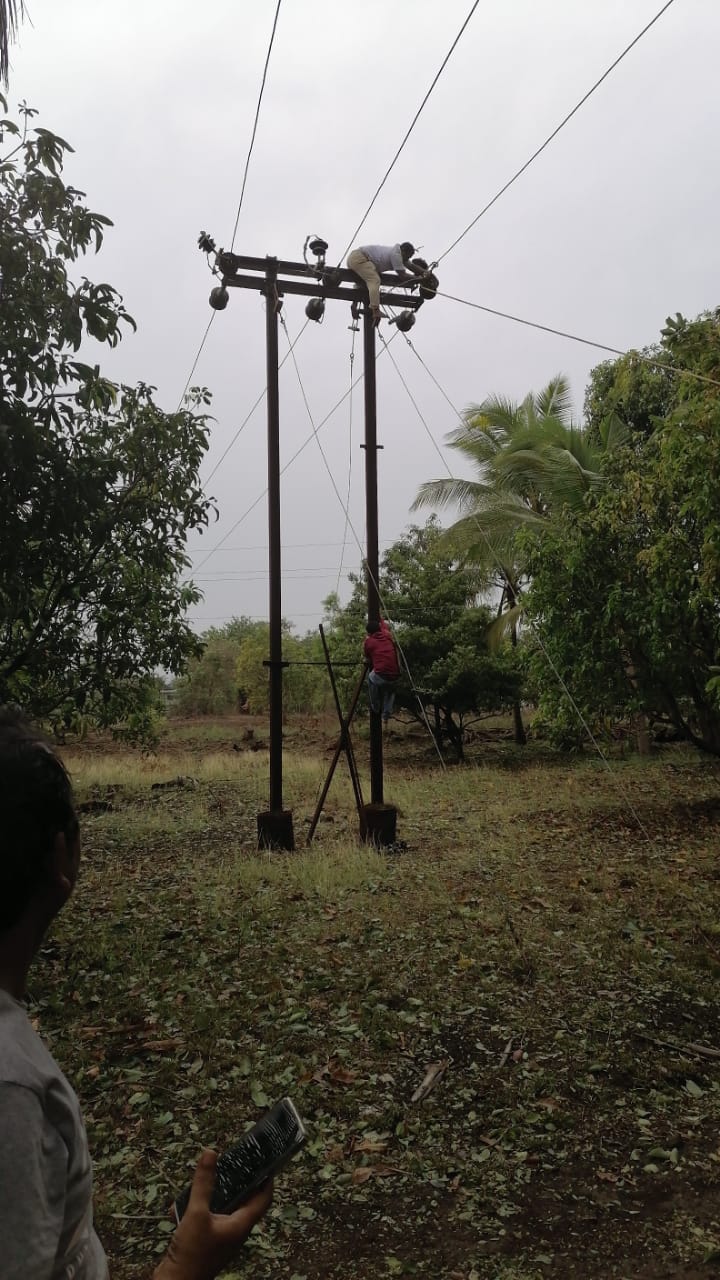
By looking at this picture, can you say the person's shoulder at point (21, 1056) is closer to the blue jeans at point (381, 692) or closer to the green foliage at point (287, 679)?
the blue jeans at point (381, 692)

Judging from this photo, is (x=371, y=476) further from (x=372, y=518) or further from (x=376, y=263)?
(x=376, y=263)

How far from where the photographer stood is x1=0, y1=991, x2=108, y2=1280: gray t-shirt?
36.7 inches

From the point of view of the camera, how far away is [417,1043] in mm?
4742

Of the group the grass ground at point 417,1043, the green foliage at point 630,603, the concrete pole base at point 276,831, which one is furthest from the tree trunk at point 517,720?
the concrete pole base at point 276,831

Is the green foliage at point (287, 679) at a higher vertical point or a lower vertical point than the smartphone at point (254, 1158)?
higher

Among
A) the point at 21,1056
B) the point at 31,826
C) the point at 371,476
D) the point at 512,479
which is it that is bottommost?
the point at 21,1056

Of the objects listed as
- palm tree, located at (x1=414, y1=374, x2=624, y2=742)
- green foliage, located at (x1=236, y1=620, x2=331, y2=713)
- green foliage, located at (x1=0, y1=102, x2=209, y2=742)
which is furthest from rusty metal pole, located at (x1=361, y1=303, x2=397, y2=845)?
green foliage, located at (x1=236, y1=620, x2=331, y2=713)

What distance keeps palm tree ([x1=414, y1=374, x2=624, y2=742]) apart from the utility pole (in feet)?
18.4

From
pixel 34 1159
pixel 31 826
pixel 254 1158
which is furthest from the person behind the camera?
pixel 254 1158

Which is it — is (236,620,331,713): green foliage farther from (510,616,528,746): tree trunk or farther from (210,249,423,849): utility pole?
(210,249,423,849): utility pole

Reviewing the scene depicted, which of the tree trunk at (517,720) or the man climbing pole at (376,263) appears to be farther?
the tree trunk at (517,720)

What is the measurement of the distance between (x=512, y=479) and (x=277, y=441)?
9876 millimetres

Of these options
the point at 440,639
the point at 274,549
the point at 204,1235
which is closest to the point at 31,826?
the point at 204,1235

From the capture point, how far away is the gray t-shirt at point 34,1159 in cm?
93
